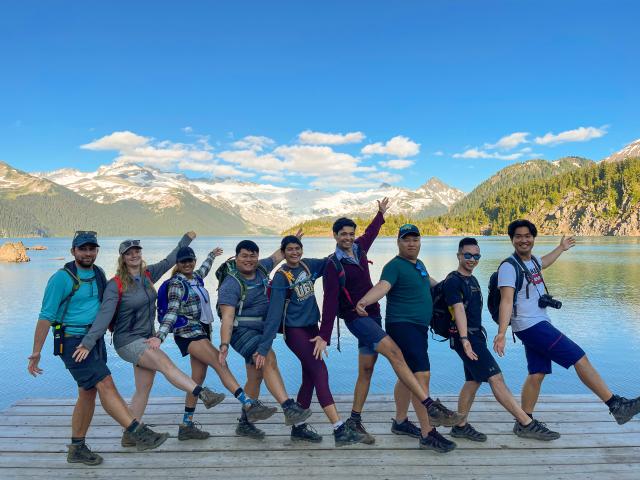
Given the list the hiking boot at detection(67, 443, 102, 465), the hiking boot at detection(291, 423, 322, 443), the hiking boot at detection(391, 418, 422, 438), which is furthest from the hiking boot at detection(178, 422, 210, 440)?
the hiking boot at detection(391, 418, 422, 438)

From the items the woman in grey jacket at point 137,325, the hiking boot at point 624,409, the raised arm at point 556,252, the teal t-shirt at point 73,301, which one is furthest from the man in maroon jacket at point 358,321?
the teal t-shirt at point 73,301

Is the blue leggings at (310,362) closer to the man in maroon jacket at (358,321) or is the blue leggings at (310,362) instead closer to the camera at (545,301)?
the man in maroon jacket at (358,321)

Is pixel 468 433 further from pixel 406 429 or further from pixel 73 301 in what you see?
pixel 73 301

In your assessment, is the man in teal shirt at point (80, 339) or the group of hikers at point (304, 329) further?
the group of hikers at point (304, 329)

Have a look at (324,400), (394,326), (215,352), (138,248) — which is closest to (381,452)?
(324,400)

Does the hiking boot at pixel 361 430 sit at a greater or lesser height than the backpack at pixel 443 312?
lesser

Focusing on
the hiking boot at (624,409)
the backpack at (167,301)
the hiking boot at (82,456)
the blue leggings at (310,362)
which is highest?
the backpack at (167,301)

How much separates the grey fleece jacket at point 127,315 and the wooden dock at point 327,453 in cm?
148

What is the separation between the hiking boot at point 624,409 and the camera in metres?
5.94

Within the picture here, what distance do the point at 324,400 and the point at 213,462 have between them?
1.55 meters

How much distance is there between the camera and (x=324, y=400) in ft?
19.6

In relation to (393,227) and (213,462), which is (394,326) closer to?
(213,462)

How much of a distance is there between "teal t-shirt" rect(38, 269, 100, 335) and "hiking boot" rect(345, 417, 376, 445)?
3.61m

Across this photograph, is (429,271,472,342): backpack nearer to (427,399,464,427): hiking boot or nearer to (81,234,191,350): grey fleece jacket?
(427,399,464,427): hiking boot
